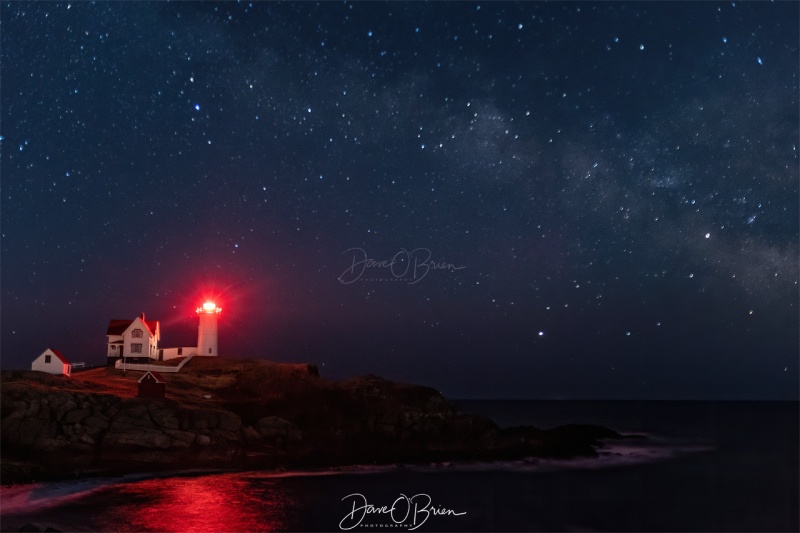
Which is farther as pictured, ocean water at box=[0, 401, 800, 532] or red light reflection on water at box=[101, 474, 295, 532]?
ocean water at box=[0, 401, 800, 532]

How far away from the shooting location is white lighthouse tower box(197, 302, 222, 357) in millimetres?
61062

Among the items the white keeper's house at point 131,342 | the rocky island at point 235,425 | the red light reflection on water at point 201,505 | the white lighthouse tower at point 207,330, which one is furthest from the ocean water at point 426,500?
the white lighthouse tower at point 207,330

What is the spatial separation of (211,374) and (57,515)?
26.2m

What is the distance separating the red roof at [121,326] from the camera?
55.3 meters

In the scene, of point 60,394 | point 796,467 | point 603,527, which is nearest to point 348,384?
point 60,394

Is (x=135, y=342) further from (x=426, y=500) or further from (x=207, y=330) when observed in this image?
(x=426, y=500)

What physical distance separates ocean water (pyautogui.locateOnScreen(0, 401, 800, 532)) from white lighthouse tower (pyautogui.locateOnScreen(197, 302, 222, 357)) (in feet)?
78.2

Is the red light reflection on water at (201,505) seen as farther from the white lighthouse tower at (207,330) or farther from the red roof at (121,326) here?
the white lighthouse tower at (207,330)

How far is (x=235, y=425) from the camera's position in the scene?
42.2 metres

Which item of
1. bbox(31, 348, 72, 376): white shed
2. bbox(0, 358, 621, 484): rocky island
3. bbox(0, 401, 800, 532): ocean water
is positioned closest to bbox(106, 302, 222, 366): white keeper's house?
bbox(0, 358, 621, 484): rocky island

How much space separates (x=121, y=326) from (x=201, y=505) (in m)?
28.8

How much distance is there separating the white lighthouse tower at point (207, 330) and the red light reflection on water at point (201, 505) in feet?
81.0

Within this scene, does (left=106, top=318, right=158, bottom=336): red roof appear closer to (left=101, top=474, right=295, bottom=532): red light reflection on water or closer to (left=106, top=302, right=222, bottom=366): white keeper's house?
Answer: (left=106, top=302, right=222, bottom=366): white keeper's house

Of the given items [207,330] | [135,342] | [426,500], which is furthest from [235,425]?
[207,330]
